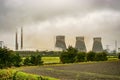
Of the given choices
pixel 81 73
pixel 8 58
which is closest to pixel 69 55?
pixel 8 58

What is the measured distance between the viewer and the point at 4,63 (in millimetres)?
67750

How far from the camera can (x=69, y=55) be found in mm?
78312

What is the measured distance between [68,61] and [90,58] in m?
11.5

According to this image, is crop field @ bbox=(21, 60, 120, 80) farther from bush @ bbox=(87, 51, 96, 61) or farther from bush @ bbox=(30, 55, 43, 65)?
bush @ bbox=(87, 51, 96, 61)

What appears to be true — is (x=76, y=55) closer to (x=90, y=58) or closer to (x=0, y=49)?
(x=90, y=58)

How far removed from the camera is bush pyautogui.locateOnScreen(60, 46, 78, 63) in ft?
256

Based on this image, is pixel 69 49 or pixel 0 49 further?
pixel 69 49

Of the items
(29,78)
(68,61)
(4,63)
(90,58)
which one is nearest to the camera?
(29,78)

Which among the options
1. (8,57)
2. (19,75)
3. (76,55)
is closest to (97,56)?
(76,55)

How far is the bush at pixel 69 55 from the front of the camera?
78.1m

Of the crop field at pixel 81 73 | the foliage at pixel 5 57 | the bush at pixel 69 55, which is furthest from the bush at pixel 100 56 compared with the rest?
the crop field at pixel 81 73

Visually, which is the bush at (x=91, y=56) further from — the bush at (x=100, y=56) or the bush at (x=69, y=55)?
the bush at (x=69, y=55)

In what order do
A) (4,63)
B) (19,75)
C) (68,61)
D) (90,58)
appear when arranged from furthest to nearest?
(90,58) → (68,61) → (4,63) → (19,75)

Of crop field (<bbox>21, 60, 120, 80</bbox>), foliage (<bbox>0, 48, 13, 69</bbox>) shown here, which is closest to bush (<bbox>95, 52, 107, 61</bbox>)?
foliage (<bbox>0, 48, 13, 69</bbox>)
